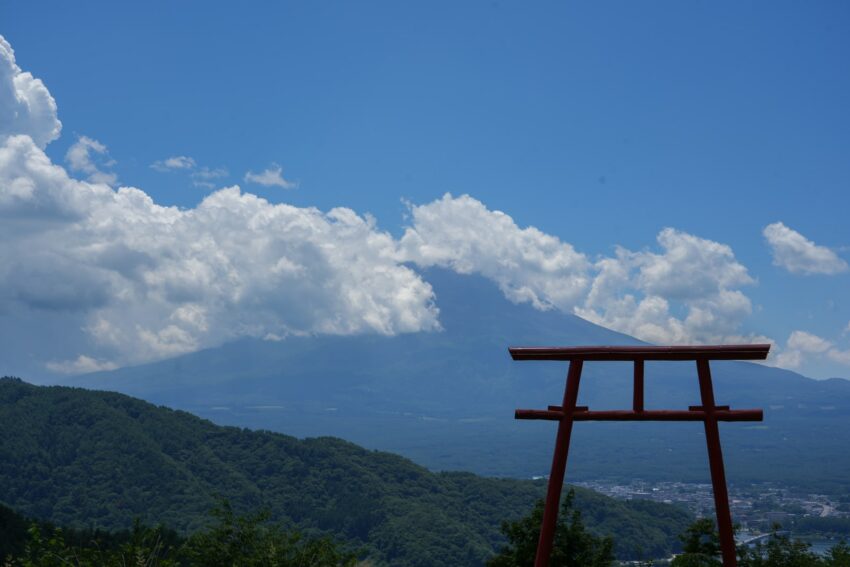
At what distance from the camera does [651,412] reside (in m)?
6.26

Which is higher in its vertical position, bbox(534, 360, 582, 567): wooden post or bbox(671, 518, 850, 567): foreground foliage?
bbox(534, 360, 582, 567): wooden post

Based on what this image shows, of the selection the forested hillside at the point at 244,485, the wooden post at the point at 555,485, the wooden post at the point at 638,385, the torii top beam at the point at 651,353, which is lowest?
the forested hillside at the point at 244,485

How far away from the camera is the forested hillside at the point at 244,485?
233 feet

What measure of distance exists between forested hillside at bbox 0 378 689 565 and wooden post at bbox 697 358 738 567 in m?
60.3

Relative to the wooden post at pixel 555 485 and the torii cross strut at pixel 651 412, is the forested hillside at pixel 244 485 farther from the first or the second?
the torii cross strut at pixel 651 412

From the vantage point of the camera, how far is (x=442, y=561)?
213 ft

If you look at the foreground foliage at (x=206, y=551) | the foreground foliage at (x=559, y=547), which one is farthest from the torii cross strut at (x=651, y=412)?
the foreground foliage at (x=559, y=547)

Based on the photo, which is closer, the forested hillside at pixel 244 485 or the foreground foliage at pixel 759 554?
the foreground foliage at pixel 759 554

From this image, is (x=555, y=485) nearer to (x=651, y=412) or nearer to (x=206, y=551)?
(x=651, y=412)

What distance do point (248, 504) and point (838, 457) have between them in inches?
6356

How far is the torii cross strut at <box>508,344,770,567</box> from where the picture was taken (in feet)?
20.1

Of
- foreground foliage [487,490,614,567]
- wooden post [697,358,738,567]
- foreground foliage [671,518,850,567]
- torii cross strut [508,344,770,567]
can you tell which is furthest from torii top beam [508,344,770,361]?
foreground foliage [671,518,850,567]

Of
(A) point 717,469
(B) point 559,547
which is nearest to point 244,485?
(B) point 559,547

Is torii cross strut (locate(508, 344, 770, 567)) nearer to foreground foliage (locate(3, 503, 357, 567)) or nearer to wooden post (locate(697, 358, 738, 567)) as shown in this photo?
wooden post (locate(697, 358, 738, 567))
